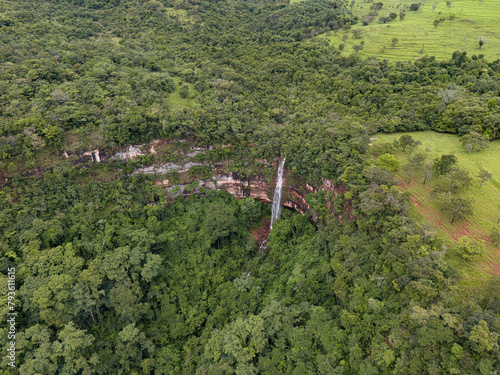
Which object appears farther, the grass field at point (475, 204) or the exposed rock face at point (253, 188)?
the exposed rock face at point (253, 188)

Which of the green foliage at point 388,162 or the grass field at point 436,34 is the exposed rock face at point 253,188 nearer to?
the green foliage at point 388,162

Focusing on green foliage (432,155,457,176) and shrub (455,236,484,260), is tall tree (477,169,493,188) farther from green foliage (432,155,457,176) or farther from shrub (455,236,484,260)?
shrub (455,236,484,260)

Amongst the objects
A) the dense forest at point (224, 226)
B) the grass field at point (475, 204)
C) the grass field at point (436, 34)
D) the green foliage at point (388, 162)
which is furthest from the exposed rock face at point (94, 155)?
the grass field at point (436, 34)

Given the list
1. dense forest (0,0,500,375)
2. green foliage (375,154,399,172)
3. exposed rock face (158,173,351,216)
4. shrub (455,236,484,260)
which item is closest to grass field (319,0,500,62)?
dense forest (0,0,500,375)

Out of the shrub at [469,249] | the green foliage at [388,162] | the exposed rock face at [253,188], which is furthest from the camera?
the exposed rock face at [253,188]

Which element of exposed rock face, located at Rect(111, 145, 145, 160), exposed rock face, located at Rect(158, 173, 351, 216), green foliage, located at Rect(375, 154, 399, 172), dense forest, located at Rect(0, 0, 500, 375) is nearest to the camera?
dense forest, located at Rect(0, 0, 500, 375)

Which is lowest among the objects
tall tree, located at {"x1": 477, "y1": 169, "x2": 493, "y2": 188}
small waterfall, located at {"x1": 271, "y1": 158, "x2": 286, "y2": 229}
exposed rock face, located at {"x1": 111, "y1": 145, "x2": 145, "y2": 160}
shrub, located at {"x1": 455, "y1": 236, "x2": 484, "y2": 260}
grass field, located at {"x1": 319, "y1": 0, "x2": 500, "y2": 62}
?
small waterfall, located at {"x1": 271, "y1": 158, "x2": 286, "y2": 229}

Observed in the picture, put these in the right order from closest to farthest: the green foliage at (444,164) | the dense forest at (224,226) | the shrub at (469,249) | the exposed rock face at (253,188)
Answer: the shrub at (469,249)
the dense forest at (224,226)
the green foliage at (444,164)
the exposed rock face at (253,188)
